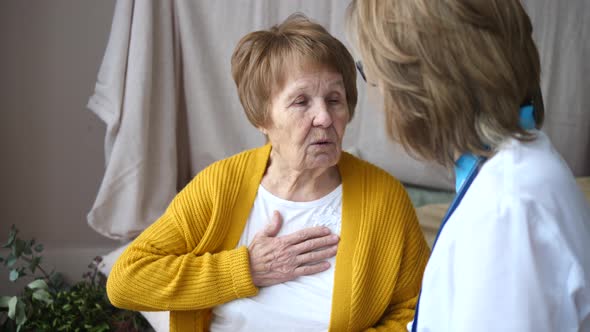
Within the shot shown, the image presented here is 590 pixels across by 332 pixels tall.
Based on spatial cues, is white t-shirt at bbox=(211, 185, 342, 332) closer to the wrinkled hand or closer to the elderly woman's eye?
the wrinkled hand

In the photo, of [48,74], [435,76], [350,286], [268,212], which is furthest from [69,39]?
[435,76]

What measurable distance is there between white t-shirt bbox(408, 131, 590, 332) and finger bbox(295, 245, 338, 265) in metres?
0.59

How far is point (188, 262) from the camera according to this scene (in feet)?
5.01

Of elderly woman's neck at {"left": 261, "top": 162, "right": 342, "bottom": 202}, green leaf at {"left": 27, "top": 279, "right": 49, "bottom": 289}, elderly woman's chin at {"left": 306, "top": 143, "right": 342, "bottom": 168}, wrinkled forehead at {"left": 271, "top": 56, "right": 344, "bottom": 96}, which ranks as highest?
wrinkled forehead at {"left": 271, "top": 56, "right": 344, "bottom": 96}

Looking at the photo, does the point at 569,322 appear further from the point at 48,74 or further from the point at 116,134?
the point at 48,74

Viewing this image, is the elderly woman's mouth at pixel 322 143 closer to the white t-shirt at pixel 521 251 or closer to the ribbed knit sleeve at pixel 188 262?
the ribbed knit sleeve at pixel 188 262

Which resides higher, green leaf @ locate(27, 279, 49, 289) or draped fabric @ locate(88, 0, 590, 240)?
draped fabric @ locate(88, 0, 590, 240)

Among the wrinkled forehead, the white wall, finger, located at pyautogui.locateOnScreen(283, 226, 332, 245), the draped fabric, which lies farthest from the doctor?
the white wall

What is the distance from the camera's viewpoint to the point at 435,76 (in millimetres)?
976

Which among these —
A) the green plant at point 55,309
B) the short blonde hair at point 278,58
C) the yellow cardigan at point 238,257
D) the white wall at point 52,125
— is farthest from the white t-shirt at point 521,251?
the white wall at point 52,125

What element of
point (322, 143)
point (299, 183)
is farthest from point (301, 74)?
point (299, 183)

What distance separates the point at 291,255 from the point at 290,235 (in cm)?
6

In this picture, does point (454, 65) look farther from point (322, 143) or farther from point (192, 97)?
point (192, 97)

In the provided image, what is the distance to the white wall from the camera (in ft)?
8.26
